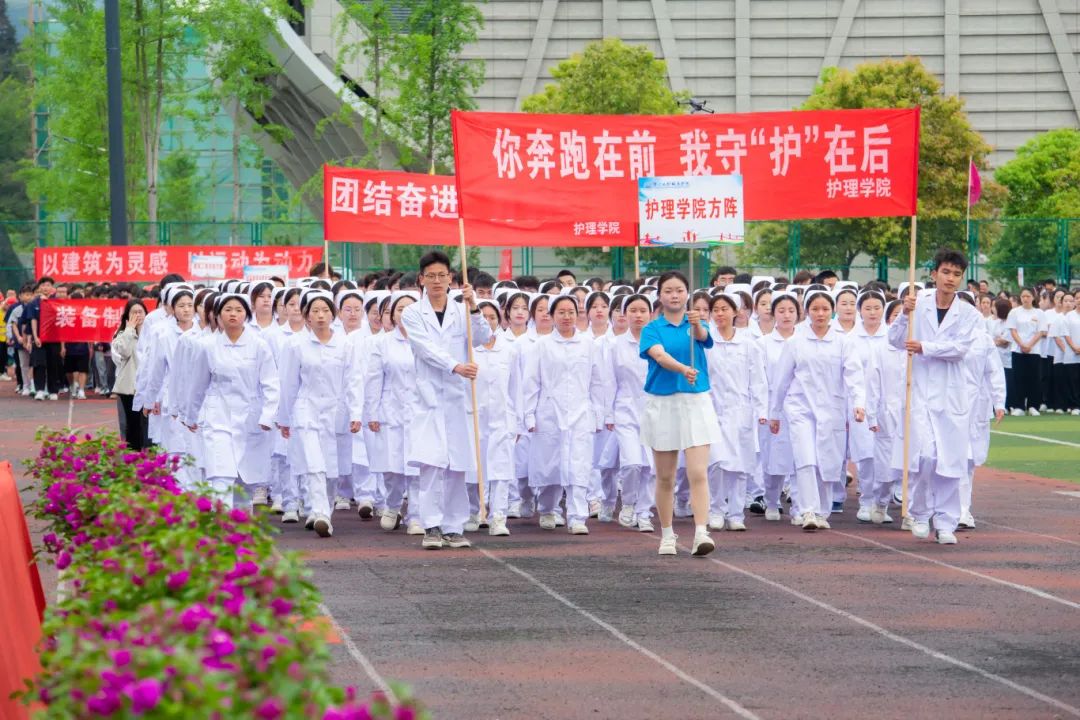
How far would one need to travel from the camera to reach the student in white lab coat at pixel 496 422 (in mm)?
13277

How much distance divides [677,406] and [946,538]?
2274 mm

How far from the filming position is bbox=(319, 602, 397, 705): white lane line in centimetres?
762

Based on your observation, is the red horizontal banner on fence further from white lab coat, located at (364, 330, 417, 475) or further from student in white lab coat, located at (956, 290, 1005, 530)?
student in white lab coat, located at (956, 290, 1005, 530)

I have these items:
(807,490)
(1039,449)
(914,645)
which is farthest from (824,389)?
(1039,449)

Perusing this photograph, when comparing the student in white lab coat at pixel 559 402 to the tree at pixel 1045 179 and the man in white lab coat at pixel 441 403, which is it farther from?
the tree at pixel 1045 179

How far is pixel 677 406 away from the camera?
38.5 ft

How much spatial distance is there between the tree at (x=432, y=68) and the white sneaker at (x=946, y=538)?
26.3 meters

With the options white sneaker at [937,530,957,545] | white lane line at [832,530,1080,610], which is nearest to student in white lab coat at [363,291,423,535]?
white lane line at [832,530,1080,610]

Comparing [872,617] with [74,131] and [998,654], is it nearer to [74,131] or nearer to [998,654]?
[998,654]

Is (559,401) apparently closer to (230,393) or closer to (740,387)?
(740,387)

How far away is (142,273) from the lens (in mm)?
30047

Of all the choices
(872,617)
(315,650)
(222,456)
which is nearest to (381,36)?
(222,456)

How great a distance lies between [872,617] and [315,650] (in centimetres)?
597

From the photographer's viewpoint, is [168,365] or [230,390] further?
[168,365]
